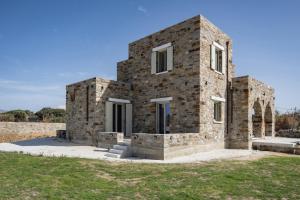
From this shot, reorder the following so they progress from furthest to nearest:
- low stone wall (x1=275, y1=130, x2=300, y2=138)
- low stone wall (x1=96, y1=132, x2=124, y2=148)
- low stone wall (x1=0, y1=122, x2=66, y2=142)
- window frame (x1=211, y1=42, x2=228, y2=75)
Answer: low stone wall (x1=0, y1=122, x2=66, y2=142), low stone wall (x1=275, y1=130, x2=300, y2=138), window frame (x1=211, y1=42, x2=228, y2=75), low stone wall (x1=96, y1=132, x2=124, y2=148)

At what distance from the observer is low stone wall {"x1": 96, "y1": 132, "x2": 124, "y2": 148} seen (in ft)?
39.8

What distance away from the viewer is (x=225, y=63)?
14.8 meters

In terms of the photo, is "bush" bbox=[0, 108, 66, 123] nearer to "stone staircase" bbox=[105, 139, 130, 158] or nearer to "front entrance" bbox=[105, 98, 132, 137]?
"front entrance" bbox=[105, 98, 132, 137]

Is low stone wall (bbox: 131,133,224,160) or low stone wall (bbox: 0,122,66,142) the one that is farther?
low stone wall (bbox: 0,122,66,142)

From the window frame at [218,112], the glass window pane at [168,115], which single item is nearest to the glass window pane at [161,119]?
the glass window pane at [168,115]

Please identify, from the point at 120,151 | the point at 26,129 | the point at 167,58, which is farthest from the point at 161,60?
the point at 26,129

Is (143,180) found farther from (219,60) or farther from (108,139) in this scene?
(219,60)

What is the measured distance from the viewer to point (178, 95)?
13.2 m

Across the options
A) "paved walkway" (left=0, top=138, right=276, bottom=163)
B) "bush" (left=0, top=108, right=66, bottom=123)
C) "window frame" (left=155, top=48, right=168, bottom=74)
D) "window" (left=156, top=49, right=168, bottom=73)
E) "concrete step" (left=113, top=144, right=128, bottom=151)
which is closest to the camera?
"paved walkway" (left=0, top=138, right=276, bottom=163)

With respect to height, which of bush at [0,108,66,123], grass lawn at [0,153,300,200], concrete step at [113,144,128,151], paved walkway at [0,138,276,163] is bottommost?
paved walkway at [0,138,276,163]

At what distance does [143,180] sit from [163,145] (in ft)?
10.5

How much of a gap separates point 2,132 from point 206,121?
63.7 ft

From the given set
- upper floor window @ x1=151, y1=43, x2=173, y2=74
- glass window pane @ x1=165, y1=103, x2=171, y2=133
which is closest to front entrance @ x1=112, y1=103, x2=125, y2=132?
glass window pane @ x1=165, y1=103, x2=171, y2=133

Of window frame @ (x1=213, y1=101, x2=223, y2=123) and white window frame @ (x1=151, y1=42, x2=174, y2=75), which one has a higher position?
white window frame @ (x1=151, y1=42, x2=174, y2=75)
